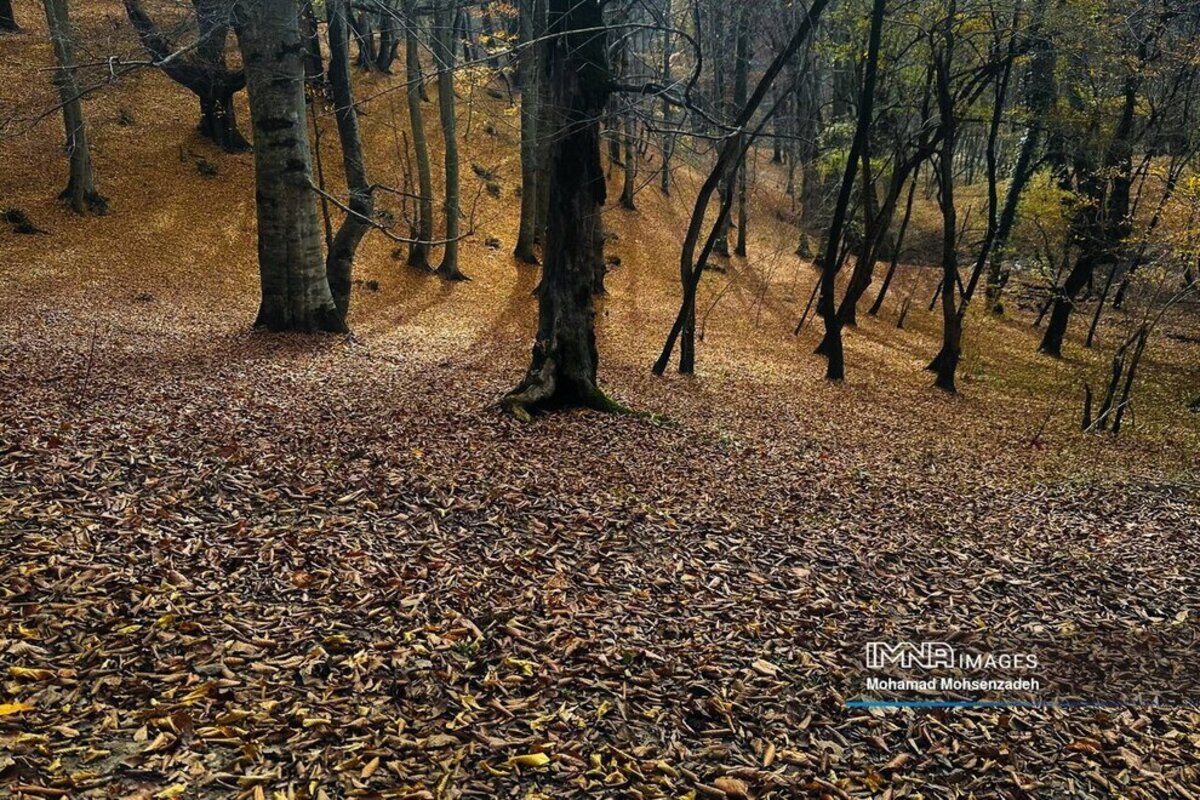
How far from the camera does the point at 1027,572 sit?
5281 mm

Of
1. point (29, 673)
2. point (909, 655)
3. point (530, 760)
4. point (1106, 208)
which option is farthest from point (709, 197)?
point (1106, 208)

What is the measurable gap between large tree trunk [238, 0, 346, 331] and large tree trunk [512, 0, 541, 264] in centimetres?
766

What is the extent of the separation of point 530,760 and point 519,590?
132 centimetres

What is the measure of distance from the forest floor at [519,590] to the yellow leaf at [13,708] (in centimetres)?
1

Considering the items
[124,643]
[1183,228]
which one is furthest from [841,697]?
[1183,228]

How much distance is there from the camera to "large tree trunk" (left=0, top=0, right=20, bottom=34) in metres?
21.5

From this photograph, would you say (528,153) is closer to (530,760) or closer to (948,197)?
(948,197)

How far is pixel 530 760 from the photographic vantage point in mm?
2879

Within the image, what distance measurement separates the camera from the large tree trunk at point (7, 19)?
21531 millimetres

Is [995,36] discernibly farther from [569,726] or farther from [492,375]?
[569,726]

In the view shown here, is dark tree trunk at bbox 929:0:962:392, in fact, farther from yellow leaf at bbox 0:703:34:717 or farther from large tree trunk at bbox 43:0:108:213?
large tree trunk at bbox 43:0:108:213

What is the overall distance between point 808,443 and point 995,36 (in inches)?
453

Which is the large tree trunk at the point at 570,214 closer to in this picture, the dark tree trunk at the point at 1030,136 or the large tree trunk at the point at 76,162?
the dark tree trunk at the point at 1030,136

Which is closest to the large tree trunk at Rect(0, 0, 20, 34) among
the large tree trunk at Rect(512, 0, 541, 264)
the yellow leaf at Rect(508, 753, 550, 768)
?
the large tree trunk at Rect(512, 0, 541, 264)
